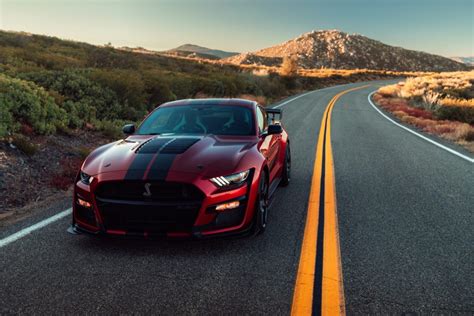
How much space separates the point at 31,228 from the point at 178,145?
6.54ft

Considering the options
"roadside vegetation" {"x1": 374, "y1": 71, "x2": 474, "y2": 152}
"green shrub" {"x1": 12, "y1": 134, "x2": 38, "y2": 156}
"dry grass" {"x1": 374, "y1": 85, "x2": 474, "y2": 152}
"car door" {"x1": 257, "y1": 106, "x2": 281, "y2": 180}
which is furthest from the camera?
"roadside vegetation" {"x1": 374, "y1": 71, "x2": 474, "y2": 152}

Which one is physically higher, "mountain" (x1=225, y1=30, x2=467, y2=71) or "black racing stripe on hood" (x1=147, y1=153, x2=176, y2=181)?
"mountain" (x1=225, y1=30, x2=467, y2=71)

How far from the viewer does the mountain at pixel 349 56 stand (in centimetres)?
12321

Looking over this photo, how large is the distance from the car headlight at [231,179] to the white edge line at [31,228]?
7.59 ft

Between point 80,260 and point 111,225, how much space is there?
433 mm

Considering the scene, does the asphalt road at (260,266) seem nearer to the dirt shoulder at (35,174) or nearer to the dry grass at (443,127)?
the dirt shoulder at (35,174)

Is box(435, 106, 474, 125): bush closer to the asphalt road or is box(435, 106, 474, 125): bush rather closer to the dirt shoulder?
the asphalt road

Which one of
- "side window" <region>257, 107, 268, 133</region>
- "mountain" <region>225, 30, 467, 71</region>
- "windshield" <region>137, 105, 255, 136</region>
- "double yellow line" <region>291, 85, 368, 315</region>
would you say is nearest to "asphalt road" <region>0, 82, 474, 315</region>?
"double yellow line" <region>291, 85, 368, 315</region>

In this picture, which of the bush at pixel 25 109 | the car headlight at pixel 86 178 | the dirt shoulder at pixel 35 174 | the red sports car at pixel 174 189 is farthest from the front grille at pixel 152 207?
the bush at pixel 25 109

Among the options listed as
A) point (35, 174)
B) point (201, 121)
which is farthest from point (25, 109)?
point (201, 121)

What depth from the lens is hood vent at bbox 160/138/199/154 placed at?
14.2ft

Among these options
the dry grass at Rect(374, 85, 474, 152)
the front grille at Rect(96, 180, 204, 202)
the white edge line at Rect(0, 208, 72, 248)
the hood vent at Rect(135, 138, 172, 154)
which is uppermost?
the hood vent at Rect(135, 138, 172, 154)

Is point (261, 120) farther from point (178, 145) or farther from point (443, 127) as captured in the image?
point (443, 127)

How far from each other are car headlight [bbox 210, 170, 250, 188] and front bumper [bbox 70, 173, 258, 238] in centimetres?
8
